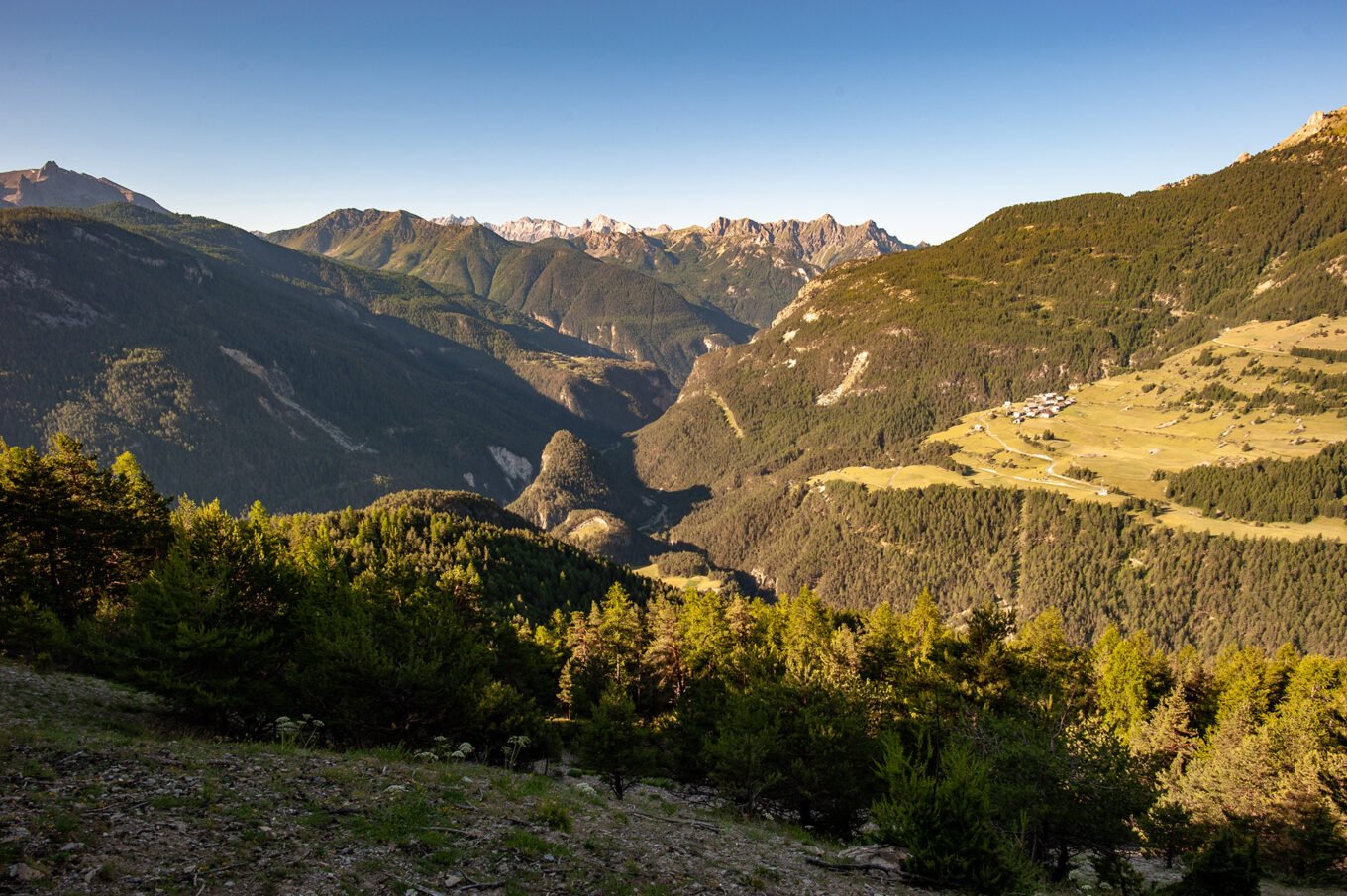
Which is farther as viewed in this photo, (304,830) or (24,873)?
(304,830)

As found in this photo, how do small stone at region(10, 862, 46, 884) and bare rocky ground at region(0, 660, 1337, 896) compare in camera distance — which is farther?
bare rocky ground at region(0, 660, 1337, 896)

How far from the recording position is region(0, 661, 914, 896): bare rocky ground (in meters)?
16.2

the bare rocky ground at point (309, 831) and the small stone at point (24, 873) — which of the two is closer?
the small stone at point (24, 873)

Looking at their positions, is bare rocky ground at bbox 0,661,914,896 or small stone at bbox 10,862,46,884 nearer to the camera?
small stone at bbox 10,862,46,884

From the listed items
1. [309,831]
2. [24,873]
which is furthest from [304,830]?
[24,873]

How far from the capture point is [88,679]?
127 ft

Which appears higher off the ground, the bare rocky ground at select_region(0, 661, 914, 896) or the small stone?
the small stone

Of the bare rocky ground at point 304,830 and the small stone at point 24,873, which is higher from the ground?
the small stone at point 24,873

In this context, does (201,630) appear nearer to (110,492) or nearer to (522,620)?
(110,492)

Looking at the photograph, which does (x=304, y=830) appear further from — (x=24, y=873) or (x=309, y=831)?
(x=24, y=873)

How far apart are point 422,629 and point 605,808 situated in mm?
17613

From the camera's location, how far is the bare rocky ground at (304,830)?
16172 millimetres

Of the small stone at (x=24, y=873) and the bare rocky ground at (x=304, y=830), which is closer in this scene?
the small stone at (x=24, y=873)

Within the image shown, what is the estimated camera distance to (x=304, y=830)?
1962 centimetres
